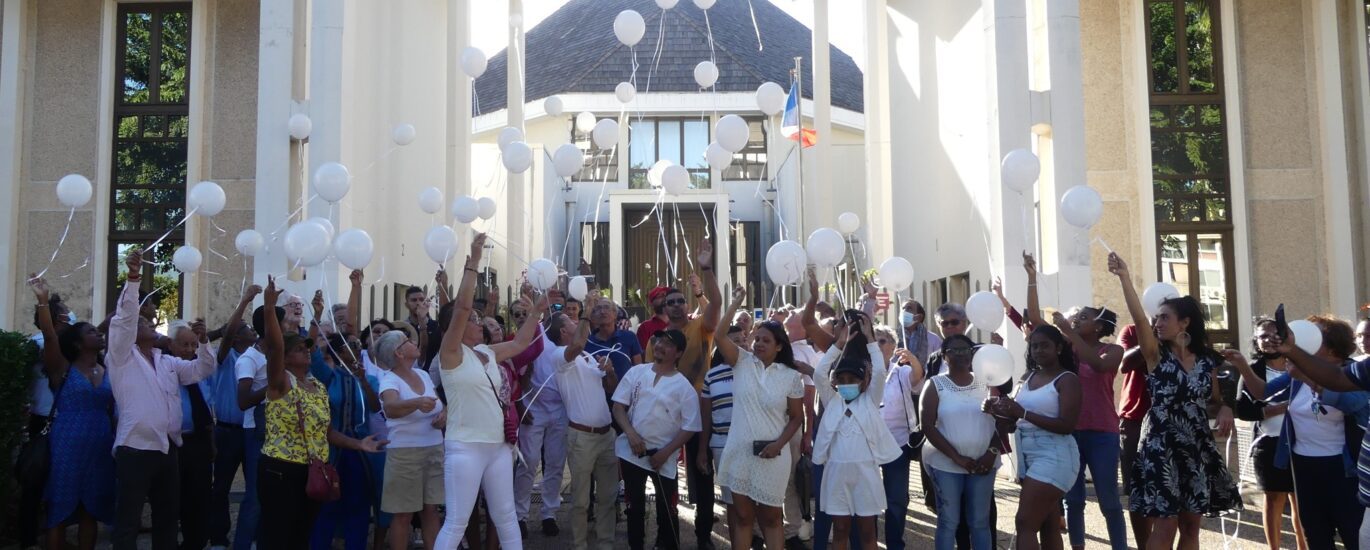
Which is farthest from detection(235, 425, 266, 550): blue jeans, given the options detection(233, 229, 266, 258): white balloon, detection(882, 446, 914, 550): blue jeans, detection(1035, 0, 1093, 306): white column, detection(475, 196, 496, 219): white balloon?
detection(1035, 0, 1093, 306): white column

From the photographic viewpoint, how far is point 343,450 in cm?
707

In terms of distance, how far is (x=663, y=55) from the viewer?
29078 millimetres

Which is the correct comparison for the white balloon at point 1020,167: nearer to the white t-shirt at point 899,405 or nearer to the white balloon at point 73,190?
the white t-shirt at point 899,405

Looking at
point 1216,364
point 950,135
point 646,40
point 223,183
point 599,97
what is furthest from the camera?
point 646,40

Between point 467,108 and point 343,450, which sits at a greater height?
point 467,108

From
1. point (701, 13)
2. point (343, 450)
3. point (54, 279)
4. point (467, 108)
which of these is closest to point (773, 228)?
point (701, 13)

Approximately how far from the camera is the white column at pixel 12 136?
13.8m

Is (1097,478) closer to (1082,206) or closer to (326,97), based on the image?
(1082,206)

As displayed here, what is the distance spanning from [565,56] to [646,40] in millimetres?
2299

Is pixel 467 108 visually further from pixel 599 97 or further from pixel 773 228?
pixel 773 228

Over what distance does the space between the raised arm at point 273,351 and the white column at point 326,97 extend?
547 centimetres

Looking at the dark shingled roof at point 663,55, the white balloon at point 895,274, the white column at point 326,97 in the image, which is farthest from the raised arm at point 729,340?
the dark shingled roof at point 663,55

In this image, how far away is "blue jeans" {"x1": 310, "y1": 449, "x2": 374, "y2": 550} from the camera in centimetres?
686

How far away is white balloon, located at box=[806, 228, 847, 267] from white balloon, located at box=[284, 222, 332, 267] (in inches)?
141
